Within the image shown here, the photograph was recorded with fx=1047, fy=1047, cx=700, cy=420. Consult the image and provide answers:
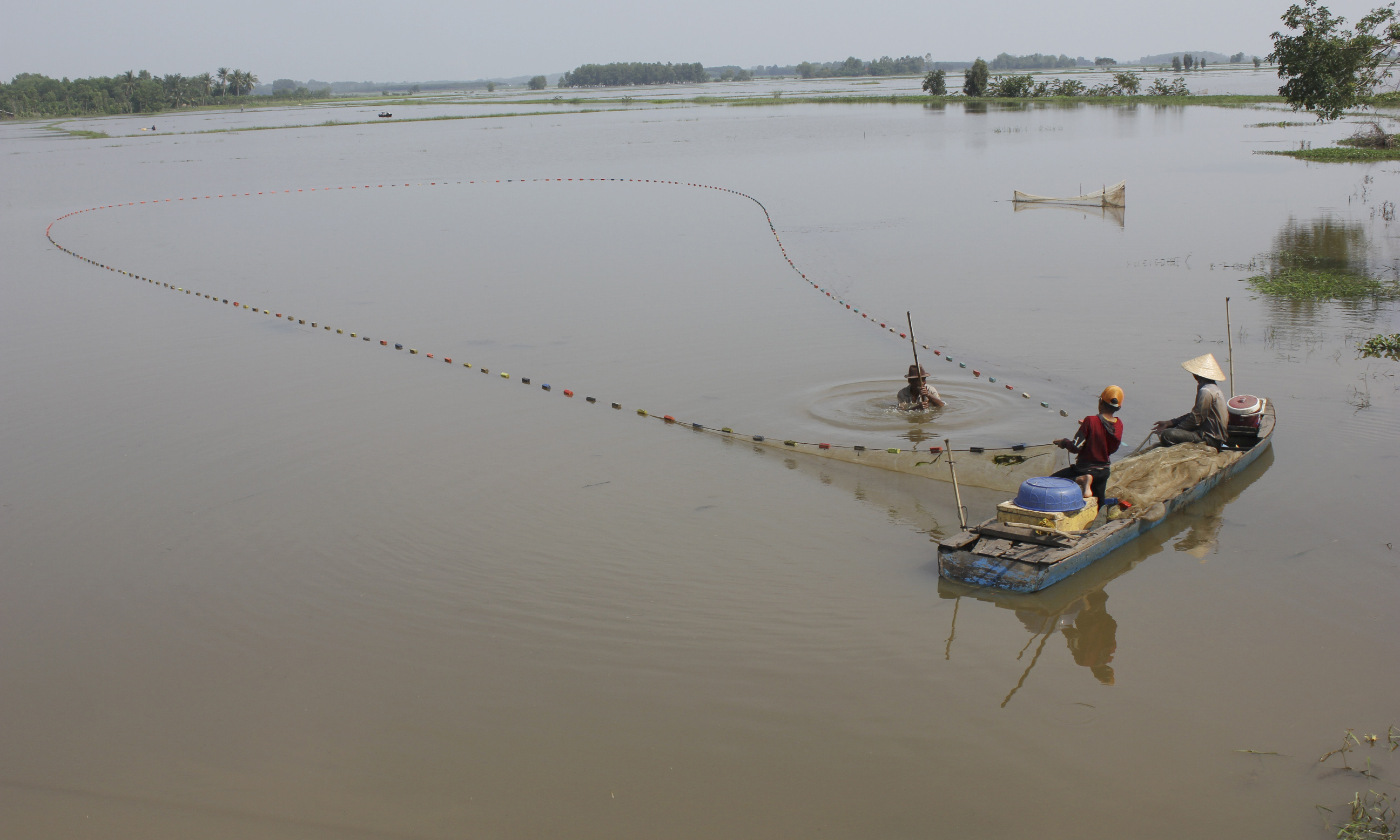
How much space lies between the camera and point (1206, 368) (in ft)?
29.7

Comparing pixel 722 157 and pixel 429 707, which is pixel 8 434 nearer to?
pixel 429 707

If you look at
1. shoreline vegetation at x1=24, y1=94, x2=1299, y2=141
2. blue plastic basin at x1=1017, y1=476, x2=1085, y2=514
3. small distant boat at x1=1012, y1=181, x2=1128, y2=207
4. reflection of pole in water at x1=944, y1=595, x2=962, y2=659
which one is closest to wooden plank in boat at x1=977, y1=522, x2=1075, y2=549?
blue plastic basin at x1=1017, y1=476, x2=1085, y2=514

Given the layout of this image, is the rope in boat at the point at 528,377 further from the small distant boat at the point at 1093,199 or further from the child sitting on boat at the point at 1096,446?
the small distant boat at the point at 1093,199

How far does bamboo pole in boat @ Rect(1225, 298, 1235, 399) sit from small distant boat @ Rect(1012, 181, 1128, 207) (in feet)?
38.3

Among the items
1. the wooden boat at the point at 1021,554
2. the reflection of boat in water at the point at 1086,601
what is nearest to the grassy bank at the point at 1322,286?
the reflection of boat in water at the point at 1086,601

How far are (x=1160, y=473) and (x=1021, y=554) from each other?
1923mm

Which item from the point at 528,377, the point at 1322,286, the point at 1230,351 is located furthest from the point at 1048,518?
the point at 1322,286

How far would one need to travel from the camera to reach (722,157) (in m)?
41.0

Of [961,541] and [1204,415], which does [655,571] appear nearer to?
[961,541]

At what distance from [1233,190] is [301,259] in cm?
2268

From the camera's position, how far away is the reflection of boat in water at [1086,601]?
670cm

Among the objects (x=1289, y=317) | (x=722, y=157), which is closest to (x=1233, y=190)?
(x=1289, y=317)

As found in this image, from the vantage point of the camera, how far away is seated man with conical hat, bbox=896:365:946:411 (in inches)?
426

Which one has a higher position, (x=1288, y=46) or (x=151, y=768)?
(x=1288, y=46)
